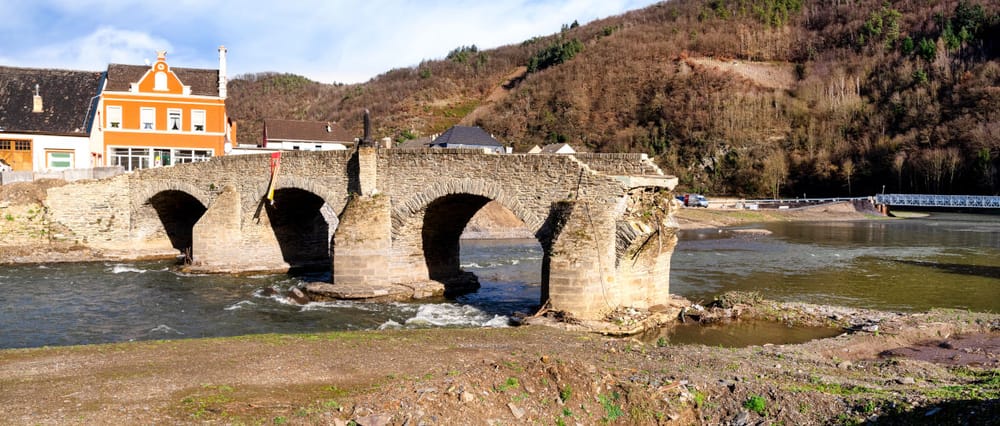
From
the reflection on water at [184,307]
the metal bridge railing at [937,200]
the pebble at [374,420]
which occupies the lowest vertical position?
the reflection on water at [184,307]

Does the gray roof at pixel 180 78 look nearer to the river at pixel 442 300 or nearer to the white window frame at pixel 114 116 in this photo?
the white window frame at pixel 114 116

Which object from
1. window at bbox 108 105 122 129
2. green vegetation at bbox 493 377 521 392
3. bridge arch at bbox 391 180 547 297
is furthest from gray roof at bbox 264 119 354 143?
green vegetation at bbox 493 377 521 392

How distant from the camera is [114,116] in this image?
34875mm

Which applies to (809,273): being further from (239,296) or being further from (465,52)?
(465,52)

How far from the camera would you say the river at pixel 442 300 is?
59.3ft

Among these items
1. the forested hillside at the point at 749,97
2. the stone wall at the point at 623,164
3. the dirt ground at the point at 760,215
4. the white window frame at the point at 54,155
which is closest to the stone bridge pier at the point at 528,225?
the stone wall at the point at 623,164

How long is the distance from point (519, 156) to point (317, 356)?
8676mm

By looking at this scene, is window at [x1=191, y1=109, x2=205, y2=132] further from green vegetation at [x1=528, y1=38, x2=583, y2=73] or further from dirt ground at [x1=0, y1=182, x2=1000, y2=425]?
green vegetation at [x1=528, y1=38, x2=583, y2=73]

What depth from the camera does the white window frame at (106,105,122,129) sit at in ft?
114

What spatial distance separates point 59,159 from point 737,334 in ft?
108

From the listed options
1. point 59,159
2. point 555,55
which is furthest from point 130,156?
point 555,55

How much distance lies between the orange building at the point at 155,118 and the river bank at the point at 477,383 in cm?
2448

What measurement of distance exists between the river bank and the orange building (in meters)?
24.5

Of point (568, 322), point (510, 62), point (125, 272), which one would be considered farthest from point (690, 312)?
point (510, 62)
